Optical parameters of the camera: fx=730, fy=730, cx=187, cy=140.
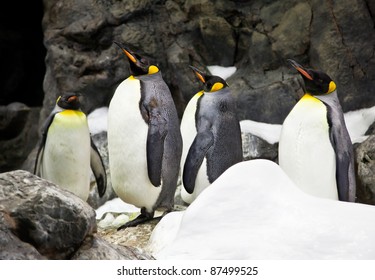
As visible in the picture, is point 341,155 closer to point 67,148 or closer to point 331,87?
point 331,87

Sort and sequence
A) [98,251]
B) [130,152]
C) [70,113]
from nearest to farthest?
[98,251], [130,152], [70,113]

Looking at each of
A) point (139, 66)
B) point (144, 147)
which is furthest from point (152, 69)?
point (144, 147)

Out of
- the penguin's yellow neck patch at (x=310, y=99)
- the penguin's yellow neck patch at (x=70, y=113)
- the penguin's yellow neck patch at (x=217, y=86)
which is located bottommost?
the penguin's yellow neck patch at (x=70, y=113)

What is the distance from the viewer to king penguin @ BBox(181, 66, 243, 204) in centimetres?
561

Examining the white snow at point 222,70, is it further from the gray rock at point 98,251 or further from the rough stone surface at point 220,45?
the gray rock at point 98,251

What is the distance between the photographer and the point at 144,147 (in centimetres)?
533

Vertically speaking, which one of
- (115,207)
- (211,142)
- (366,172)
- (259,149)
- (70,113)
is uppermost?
(70,113)

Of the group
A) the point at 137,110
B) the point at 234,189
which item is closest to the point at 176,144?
the point at 137,110

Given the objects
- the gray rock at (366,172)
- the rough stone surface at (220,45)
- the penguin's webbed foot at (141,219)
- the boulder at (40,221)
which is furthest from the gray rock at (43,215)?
the rough stone surface at (220,45)

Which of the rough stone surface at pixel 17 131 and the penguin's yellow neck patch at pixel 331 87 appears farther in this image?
the rough stone surface at pixel 17 131

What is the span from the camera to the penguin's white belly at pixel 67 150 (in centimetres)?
569

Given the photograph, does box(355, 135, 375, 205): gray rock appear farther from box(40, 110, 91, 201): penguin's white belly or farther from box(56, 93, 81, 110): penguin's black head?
box(56, 93, 81, 110): penguin's black head

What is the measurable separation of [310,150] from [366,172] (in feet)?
4.96

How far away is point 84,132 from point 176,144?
809 millimetres
